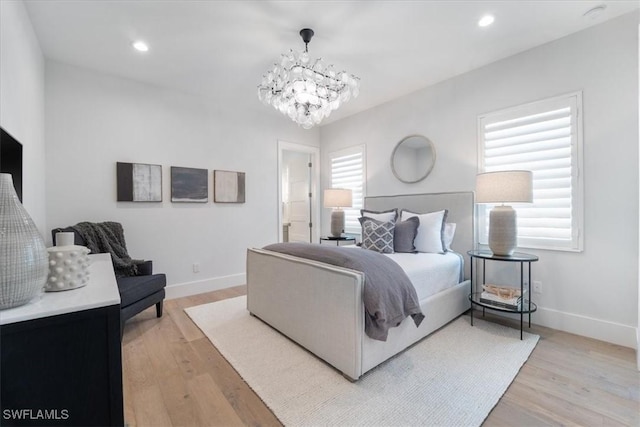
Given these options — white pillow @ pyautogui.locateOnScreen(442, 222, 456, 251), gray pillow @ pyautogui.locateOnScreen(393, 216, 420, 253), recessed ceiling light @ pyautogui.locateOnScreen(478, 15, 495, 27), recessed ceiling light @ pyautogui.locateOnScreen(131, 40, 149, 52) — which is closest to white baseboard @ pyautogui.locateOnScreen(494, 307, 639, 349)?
white pillow @ pyautogui.locateOnScreen(442, 222, 456, 251)

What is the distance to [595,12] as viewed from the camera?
2.16 metres

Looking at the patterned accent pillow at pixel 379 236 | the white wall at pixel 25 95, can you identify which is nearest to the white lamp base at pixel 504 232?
the patterned accent pillow at pixel 379 236

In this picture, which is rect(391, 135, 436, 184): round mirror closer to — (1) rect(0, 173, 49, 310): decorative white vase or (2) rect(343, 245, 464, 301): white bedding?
(2) rect(343, 245, 464, 301): white bedding

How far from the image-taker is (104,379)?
0.91 m

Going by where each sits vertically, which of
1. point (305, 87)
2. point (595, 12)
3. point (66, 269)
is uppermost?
point (595, 12)

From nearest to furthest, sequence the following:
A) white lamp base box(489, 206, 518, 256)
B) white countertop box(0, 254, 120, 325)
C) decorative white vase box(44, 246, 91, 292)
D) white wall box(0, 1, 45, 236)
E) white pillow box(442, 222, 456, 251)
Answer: white countertop box(0, 254, 120, 325) → decorative white vase box(44, 246, 91, 292) → white wall box(0, 1, 45, 236) → white lamp base box(489, 206, 518, 256) → white pillow box(442, 222, 456, 251)

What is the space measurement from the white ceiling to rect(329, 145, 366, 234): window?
142 centimetres

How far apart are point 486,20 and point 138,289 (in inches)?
147

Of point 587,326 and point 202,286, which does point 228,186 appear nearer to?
point 202,286

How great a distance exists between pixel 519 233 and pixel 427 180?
1161mm

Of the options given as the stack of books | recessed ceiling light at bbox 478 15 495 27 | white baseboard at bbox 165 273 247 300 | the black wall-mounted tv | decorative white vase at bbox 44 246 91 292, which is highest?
recessed ceiling light at bbox 478 15 495 27

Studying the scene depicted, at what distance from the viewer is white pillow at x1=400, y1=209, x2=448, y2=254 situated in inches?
116

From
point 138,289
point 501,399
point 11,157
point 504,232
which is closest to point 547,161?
point 504,232

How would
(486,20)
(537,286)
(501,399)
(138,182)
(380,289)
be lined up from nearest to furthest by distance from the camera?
(501,399) < (380,289) < (486,20) < (537,286) < (138,182)
